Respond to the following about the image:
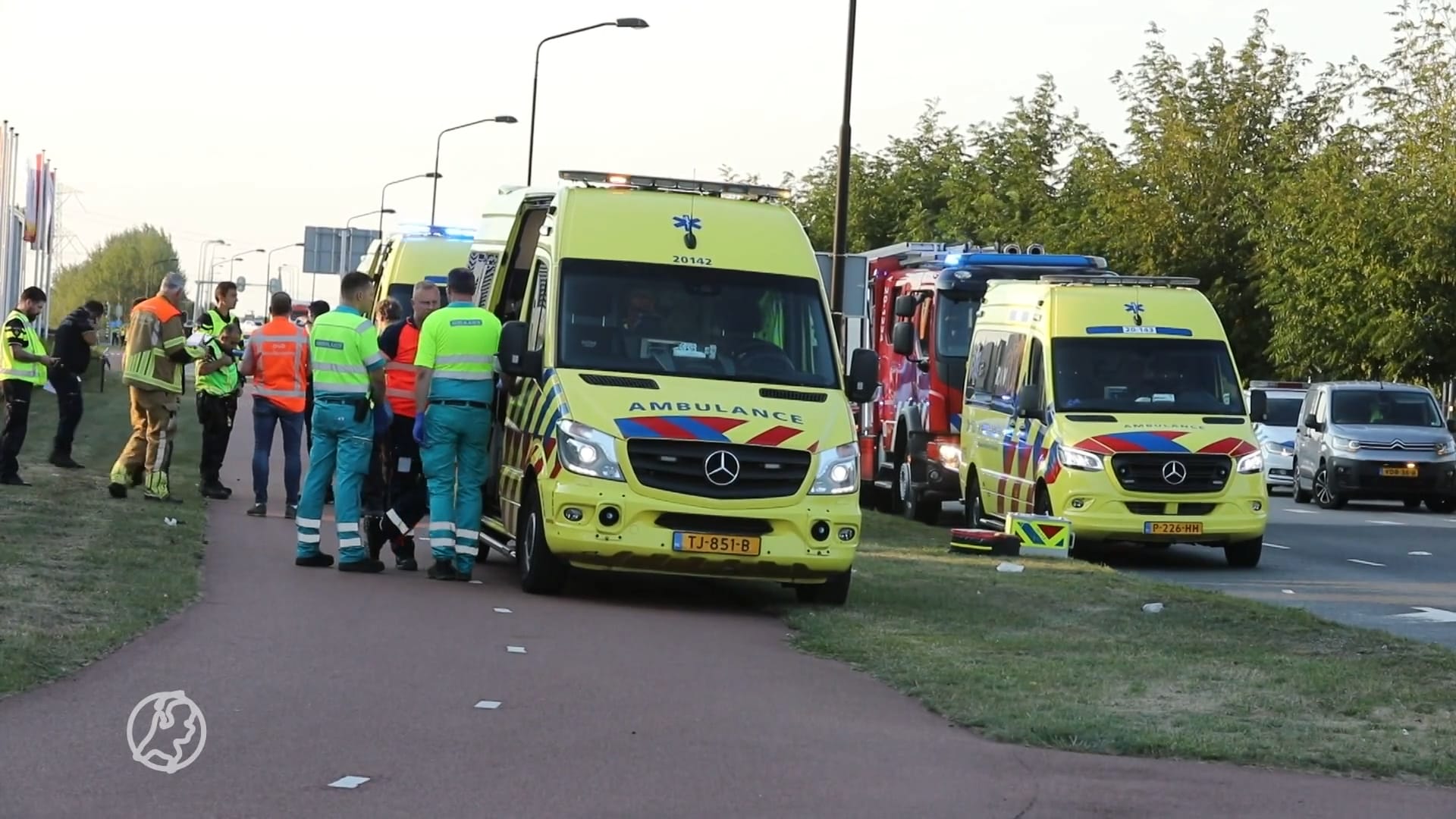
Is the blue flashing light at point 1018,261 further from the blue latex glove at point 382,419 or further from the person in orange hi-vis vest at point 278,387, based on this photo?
the blue latex glove at point 382,419

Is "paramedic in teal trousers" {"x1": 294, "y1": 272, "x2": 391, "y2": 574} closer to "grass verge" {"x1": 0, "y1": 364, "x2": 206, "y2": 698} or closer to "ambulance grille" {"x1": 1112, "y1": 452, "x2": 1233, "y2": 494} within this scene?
"grass verge" {"x1": 0, "y1": 364, "x2": 206, "y2": 698}

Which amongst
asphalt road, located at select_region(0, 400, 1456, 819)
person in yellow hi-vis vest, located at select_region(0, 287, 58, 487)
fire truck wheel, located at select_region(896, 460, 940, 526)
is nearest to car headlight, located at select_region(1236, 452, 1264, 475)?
fire truck wheel, located at select_region(896, 460, 940, 526)

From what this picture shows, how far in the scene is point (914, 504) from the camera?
25875 mm

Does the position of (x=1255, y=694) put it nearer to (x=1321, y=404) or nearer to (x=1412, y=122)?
(x=1321, y=404)

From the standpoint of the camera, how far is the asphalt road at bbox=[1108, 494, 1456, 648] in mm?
15992

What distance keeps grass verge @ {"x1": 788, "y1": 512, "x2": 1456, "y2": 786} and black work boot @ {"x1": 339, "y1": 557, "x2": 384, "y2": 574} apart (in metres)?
2.91

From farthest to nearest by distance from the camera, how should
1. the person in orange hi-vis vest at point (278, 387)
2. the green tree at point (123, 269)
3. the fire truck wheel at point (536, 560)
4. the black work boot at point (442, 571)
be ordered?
1. the green tree at point (123, 269)
2. the person in orange hi-vis vest at point (278, 387)
3. the black work boot at point (442, 571)
4. the fire truck wheel at point (536, 560)

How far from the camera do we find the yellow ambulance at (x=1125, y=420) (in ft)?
65.0

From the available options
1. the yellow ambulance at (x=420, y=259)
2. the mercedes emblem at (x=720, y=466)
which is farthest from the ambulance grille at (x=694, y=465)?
the yellow ambulance at (x=420, y=259)

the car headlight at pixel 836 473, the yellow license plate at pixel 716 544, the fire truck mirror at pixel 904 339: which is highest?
the fire truck mirror at pixel 904 339

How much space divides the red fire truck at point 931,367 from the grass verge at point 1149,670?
869 centimetres

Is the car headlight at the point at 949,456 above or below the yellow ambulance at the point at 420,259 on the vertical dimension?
below

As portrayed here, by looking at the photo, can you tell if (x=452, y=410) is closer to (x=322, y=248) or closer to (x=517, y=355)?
(x=517, y=355)

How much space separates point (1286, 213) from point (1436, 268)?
204 inches
